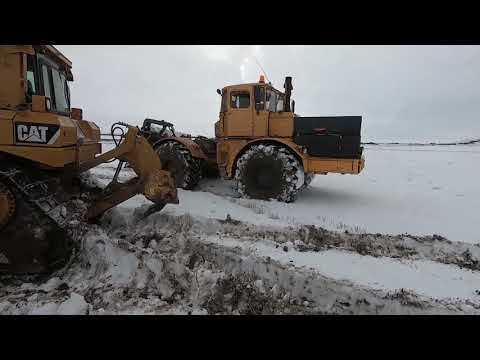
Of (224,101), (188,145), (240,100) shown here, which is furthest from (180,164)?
(240,100)

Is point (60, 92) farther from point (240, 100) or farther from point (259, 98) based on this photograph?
point (259, 98)

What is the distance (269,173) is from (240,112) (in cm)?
176

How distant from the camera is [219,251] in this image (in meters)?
3.68

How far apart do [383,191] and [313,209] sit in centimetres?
320

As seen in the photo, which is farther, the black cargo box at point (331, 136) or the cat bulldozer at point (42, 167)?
the black cargo box at point (331, 136)

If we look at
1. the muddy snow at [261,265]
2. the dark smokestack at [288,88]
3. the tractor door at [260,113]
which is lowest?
the muddy snow at [261,265]

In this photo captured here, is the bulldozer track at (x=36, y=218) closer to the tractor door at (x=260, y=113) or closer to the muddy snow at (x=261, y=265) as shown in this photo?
the muddy snow at (x=261, y=265)

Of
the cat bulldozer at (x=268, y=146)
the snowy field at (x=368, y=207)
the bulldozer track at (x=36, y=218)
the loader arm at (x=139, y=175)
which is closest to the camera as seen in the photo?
the bulldozer track at (x=36, y=218)

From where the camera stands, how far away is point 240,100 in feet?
23.7

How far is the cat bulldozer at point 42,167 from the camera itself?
10.8 feet

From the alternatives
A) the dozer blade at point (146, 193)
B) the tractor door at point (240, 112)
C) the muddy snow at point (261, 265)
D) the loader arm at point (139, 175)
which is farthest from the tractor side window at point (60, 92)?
the tractor door at point (240, 112)

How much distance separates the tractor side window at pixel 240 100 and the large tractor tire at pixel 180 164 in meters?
1.75
